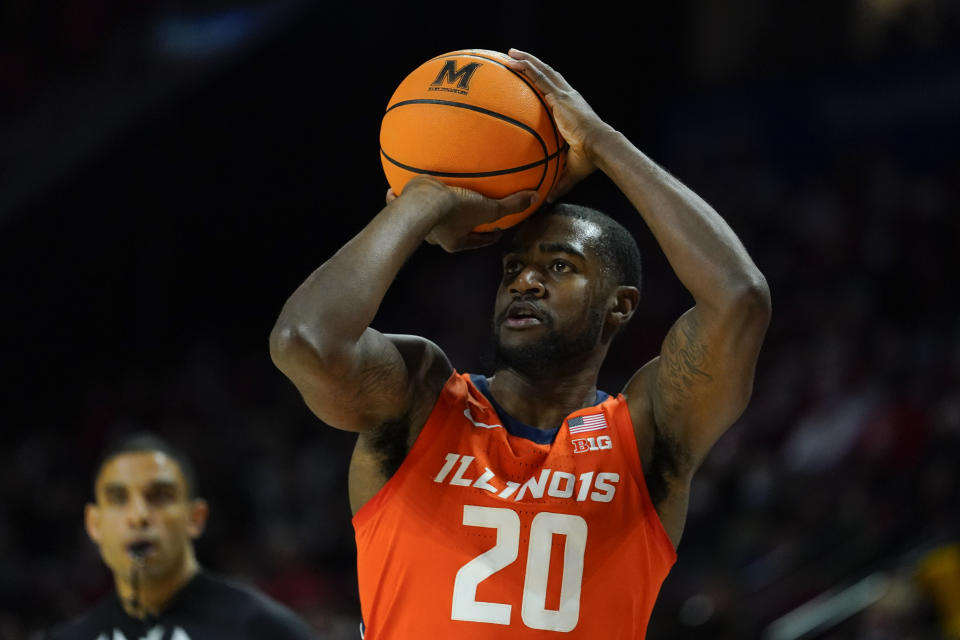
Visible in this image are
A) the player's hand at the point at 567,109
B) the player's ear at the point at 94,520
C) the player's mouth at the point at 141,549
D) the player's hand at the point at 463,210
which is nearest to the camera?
the player's hand at the point at 463,210

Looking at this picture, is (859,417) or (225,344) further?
(225,344)

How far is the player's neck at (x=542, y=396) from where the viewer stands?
3547 millimetres

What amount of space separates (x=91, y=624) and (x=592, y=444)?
2.44 m

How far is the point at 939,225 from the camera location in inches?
377

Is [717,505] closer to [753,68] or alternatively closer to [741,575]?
[741,575]

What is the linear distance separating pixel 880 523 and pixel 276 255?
8.36 m

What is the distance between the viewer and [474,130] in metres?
3.23

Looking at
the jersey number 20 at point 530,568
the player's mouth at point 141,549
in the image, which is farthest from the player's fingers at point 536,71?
the player's mouth at point 141,549

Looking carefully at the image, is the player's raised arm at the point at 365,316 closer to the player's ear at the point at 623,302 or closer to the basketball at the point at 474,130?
the basketball at the point at 474,130

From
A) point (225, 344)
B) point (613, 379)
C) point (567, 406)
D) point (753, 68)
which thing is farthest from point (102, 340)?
point (567, 406)

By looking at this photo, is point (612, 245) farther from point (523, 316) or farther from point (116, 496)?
point (116, 496)

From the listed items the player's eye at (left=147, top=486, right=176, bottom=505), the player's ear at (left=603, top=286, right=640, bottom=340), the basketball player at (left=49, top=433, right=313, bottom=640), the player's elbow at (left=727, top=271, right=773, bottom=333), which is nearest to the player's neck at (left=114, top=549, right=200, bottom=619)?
the basketball player at (left=49, top=433, right=313, bottom=640)

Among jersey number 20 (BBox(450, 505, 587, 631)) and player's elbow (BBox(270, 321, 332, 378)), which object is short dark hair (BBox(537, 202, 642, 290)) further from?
player's elbow (BBox(270, 321, 332, 378))

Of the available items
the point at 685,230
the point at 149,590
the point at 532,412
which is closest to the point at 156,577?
the point at 149,590
